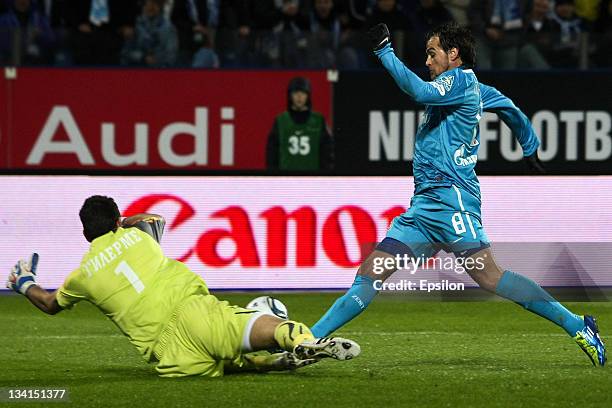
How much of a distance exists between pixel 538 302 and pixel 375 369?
107 cm

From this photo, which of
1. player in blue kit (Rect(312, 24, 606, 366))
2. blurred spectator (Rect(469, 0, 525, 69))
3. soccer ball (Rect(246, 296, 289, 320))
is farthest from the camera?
blurred spectator (Rect(469, 0, 525, 69))

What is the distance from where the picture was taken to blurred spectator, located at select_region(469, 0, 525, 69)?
18.6 m

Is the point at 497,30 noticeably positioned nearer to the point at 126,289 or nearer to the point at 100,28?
the point at 100,28

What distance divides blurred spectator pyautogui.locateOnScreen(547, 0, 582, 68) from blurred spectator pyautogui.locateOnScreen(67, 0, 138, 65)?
4995 millimetres

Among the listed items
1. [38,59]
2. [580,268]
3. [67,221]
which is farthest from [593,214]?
[38,59]

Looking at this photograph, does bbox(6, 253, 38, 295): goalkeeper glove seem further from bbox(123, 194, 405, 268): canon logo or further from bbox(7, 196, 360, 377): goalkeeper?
bbox(123, 194, 405, 268): canon logo

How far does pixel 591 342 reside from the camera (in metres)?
9.48

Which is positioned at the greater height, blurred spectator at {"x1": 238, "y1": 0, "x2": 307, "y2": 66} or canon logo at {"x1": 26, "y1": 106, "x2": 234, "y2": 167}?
blurred spectator at {"x1": 238, "y1": 0, "x2": 307, "y2": 66}

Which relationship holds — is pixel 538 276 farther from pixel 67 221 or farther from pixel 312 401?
pixel 312 401

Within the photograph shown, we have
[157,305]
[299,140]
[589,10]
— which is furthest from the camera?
[589,10]

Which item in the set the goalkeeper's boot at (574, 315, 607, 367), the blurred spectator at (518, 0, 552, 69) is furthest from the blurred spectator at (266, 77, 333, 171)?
the goalkeeper's boot at (574, 315, 607, 367)

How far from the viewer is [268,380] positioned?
29.9 ft

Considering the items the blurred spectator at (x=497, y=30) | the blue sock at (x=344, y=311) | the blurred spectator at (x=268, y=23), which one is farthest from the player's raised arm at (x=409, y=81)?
the blurred spectator at (x=268, y=23)

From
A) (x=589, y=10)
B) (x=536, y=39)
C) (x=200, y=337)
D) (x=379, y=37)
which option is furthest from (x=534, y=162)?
(x=589, y=10)
